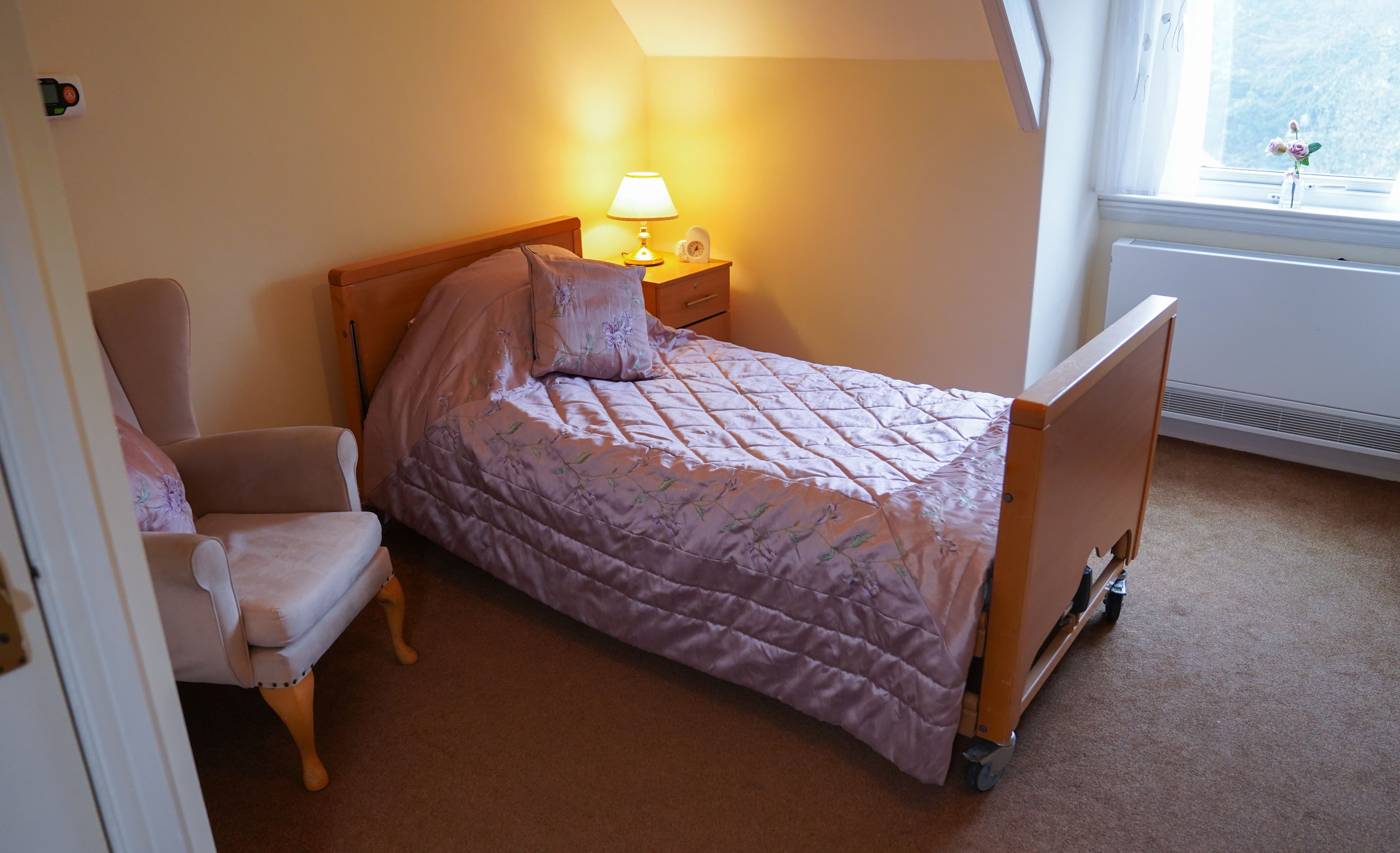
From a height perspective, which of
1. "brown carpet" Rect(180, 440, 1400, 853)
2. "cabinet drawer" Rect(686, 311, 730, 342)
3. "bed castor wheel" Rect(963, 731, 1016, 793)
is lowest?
"brown carpet" Rect(180, 440, 1400, 853)

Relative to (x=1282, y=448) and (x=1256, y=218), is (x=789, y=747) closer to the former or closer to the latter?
(x=1282, y=448)

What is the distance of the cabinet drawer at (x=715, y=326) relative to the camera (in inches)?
151


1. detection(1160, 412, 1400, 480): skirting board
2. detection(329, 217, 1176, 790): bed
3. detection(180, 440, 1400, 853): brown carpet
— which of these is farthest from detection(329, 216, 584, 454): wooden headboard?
detection(1160, 412, 1400, 480): skirting board

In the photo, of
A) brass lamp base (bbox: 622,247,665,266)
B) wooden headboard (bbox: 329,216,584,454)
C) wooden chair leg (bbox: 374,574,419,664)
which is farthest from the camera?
brass lamp base (bbox: 622,247,665,266)

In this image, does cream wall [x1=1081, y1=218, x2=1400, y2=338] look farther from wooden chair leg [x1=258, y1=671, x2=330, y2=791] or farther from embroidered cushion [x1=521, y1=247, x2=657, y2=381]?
wooden chair leg [x1=258, y1=671, x2=330, y2=791]

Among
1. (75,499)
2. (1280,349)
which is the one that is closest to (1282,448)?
(1280,349)

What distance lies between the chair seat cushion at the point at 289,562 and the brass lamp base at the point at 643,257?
6.04 ft

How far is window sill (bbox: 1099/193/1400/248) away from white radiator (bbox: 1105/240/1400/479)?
88mm

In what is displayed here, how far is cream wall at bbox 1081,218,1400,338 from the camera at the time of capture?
3.27 m

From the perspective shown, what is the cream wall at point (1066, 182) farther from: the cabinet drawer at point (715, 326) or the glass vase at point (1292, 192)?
the cabinet drawer at point (715, 326)

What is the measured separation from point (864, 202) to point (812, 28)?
0.63 m

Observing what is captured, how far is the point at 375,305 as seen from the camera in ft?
9.52

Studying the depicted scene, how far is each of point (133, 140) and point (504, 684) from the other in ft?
5.25

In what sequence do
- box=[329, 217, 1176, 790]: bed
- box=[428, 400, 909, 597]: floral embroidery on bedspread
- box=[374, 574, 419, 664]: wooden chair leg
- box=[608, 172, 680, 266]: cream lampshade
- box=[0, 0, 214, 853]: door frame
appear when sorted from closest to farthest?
box=[0, 0, 214, 853]: door frame, box=[329, 217, 1176, 790]: bed, box=[428, 400, 909, 597]: floral embroidery on bedspread, box=[374, 574, 419, 664]: wooden chair leg, box=[608, 172, 680, 266]: cream lampshade
